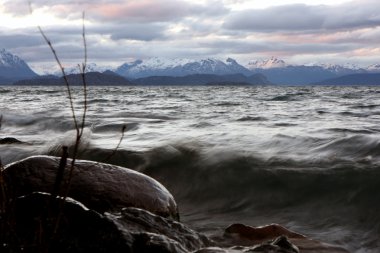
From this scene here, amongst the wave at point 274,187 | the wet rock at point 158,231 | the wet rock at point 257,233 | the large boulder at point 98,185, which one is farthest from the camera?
the wave at point 274,187

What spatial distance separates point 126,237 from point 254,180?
4.31m

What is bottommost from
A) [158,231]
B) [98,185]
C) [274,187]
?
[274,187]

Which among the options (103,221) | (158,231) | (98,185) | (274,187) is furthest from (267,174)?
(103,221)

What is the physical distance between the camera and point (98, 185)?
4.54 meters

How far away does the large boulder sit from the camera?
4.42m

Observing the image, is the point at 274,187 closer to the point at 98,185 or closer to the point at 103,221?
the point at 98,185

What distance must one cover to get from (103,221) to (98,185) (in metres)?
1.47

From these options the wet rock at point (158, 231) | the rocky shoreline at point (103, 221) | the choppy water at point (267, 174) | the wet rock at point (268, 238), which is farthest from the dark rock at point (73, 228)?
the choppy water at point (267, 174)

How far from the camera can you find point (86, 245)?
9.93 feet

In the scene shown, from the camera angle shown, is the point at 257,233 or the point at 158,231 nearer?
the point at 158,231

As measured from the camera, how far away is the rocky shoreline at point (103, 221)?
2876 millimetres

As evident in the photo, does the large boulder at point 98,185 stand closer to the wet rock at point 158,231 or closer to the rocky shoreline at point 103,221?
the rocky shoreline at point 103,221

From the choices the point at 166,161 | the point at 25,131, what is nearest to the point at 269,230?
the point at 166,161

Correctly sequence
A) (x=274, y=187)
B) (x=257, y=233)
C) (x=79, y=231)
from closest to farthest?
(x=79, y=231) < (x=257, y=233) < (x=274, y=187)
